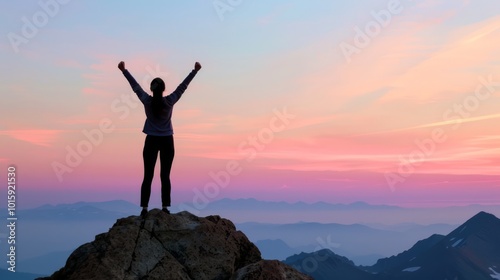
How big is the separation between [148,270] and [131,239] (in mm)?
1235

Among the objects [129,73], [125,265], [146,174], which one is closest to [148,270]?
[125,265]

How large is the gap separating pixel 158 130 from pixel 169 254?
13.8 feet

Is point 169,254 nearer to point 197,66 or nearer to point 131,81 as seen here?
point 131,81

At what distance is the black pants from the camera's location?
18234 mm

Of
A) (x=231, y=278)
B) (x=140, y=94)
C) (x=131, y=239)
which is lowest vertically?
(x=231, y=278)

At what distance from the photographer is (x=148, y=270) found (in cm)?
1588

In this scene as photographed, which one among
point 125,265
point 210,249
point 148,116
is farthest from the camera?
point 148,116

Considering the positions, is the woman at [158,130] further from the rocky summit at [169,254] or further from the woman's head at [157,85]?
the rocky summit at [169,254]

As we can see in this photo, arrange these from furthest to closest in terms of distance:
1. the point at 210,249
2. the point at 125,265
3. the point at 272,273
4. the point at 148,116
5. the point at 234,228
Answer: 1. the point at 234,228
2. the point at 148,116
3. the point at 210,249
4. the point at 125,265
5. the point at 272,273

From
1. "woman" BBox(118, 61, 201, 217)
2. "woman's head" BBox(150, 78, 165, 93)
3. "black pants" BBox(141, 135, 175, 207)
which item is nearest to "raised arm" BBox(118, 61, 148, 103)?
"woman" BBox(118, 61, 201, 217)

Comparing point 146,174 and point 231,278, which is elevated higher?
point 146,174

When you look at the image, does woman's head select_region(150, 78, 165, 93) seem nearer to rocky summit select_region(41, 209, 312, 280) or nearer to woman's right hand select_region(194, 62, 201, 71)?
woman's right hand select_region(194, 62, 201, 71)

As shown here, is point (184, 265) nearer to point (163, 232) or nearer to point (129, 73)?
point (163, 232)

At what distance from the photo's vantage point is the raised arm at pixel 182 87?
1798 centimetres
